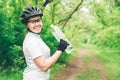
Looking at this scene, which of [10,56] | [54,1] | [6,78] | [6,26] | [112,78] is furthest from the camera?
[54,1]

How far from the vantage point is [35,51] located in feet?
13.1

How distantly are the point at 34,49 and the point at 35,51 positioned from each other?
33mm

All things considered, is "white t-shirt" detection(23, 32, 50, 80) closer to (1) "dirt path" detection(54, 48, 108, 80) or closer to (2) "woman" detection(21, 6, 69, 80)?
(2) "woman" detection(21, 6, 69, 80)

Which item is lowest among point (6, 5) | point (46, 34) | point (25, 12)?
point (46, 34)

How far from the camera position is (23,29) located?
15367 mm

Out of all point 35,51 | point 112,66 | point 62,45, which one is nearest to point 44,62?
point 35,51

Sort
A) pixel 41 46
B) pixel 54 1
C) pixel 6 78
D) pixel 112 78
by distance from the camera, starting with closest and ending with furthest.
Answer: pixel 41 46, pixel 6 78, pixel 112 78, pixel 54 1

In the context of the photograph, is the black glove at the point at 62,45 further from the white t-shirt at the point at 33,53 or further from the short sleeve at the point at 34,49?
the short sleeve at the point at 34,49

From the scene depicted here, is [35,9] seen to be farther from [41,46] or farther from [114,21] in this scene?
[114,21]

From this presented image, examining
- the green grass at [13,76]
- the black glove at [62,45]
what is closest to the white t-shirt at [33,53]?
the black glove at [62,45]

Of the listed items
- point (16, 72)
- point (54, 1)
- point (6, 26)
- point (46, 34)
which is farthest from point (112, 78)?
point (54, 1)

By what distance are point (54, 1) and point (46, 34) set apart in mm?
10945

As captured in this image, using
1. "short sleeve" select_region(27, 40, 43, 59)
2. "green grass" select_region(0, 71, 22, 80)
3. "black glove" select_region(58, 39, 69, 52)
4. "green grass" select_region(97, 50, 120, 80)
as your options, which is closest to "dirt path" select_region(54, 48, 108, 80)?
"green grass" select_region(97, 50, 120, 80)

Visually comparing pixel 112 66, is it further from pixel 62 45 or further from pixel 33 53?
pixel 33 53
